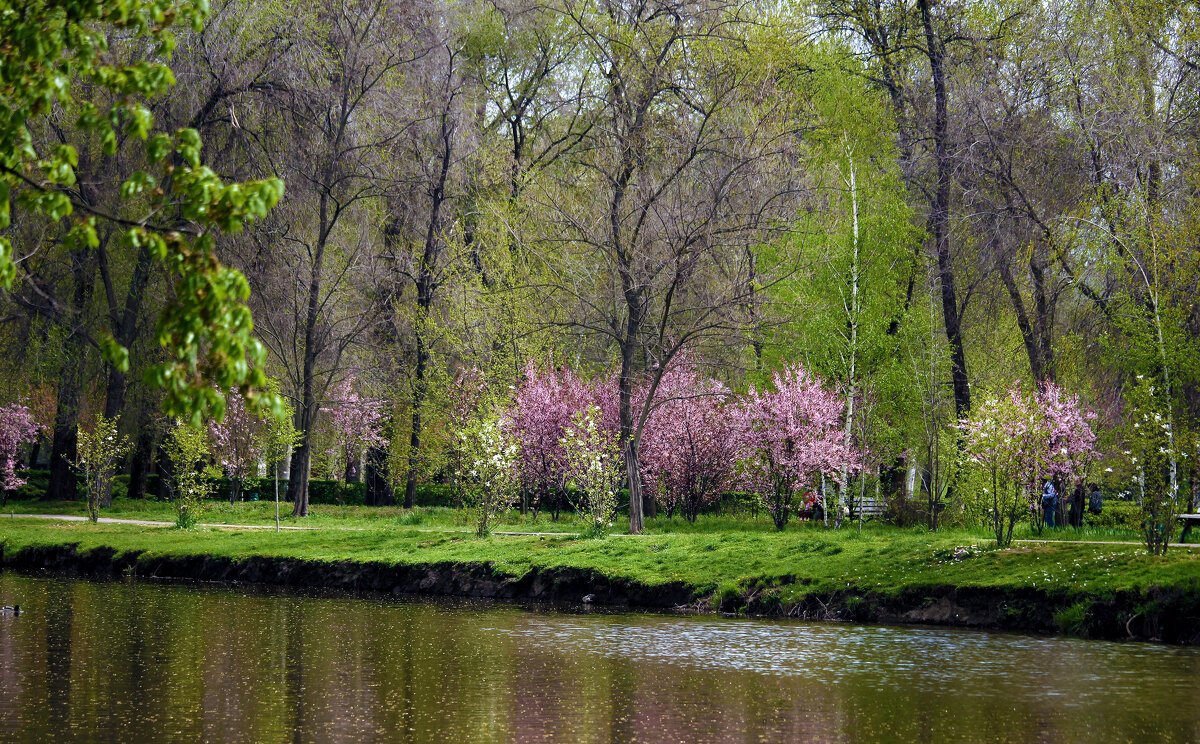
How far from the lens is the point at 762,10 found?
3372 centimetres

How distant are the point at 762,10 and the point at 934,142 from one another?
27.8 ft

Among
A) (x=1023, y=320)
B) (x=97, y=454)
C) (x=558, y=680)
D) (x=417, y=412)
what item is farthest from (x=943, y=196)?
(x=97, y=454)

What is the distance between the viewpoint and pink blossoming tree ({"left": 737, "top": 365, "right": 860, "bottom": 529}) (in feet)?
81.7

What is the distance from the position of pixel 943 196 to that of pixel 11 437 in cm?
3105

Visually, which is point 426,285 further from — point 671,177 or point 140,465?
point 671,177

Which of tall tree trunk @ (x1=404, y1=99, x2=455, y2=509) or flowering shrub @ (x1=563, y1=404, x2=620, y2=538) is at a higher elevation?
tall tree trunk @ (x1=404, y1=99, x2=455, y2=509)

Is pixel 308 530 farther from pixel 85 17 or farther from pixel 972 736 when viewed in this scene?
pixel 85 17

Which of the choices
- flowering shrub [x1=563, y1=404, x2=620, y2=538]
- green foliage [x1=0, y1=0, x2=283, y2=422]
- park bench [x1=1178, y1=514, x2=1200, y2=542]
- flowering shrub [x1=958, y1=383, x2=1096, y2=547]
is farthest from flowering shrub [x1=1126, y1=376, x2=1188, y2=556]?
green foliage [x1=0, y1=0, x2=283, y2=422]

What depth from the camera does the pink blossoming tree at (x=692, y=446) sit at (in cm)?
2844

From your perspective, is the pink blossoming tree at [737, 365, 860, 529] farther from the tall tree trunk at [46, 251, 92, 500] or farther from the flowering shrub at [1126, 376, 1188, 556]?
the tall tree trunk at [46, 251, 92, 500]

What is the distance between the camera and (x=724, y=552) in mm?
20234

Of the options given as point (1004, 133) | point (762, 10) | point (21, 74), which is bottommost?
point (21, 74)

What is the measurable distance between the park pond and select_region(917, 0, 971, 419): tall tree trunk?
13.3 metres

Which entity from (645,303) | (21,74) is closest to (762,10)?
(645,303)
